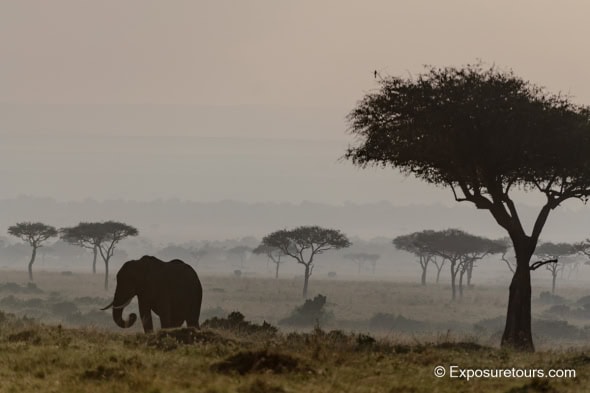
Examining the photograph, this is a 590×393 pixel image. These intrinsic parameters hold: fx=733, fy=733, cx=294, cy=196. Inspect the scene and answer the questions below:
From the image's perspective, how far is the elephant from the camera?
2752 cm

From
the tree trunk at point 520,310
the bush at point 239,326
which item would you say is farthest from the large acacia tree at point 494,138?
the bush at point 239,326

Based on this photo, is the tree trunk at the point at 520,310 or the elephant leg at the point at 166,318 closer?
the tree trunk at the point at 520,310

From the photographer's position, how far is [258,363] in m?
14.8

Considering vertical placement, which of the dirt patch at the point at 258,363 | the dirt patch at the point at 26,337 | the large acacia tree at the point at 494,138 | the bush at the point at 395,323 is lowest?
the bush at the point at 395,323

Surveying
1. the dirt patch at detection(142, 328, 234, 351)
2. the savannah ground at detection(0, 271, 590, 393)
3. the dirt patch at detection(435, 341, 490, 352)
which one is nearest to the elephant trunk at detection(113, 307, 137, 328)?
the savannah ground at detection(0, 271, 590, 393)

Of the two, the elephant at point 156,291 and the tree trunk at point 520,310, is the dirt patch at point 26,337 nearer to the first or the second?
the elephant at point 156,291

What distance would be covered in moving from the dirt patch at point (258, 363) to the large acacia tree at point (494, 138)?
37.8ft

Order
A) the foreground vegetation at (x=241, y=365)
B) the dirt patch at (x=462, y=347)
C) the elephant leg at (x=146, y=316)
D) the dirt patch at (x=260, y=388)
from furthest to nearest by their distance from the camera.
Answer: the elephant leg at (x=146, y=316)
the dirt patch at (x=462, y=347)
the foreground vegetation at (x=241, y=365)
the dirt patch at (x=260, y=388)

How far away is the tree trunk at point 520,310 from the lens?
24.1 metres

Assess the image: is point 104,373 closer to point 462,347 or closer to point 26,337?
point 26,337

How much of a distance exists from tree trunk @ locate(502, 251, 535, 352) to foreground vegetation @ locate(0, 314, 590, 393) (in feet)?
13.6

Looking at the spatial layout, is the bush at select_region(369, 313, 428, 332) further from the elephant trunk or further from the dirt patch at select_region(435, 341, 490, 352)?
the dirt patch at select_region(435, 341, 490, 352)

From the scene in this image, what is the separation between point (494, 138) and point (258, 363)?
1363 centimetres

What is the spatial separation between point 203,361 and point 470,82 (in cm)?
1474
